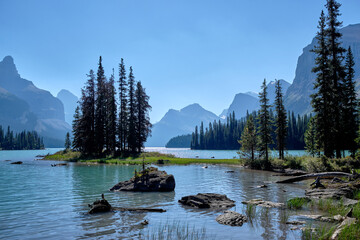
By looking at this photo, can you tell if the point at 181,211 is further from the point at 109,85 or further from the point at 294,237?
the point at 109,85

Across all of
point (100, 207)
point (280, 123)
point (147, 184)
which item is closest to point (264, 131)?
point (280, 123)

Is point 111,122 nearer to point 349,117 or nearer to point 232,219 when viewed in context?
point 349,117

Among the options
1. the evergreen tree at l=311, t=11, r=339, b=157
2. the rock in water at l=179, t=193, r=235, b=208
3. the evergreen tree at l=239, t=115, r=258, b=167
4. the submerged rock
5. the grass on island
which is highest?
the evergreen tree at l=311, t=11, r=339, b=157

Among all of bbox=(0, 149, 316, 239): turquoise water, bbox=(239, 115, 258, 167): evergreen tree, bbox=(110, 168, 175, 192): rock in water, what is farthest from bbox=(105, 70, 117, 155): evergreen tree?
bbox=(0, 149, 316, 239): turquoise water

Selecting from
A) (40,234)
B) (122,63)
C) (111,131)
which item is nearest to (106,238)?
(40,234)

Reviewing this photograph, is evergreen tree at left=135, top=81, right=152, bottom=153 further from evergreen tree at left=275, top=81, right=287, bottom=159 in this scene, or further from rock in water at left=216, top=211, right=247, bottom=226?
rock in water at left=216, top=211, right=247, bottom=226

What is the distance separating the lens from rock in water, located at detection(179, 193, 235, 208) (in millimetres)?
14195

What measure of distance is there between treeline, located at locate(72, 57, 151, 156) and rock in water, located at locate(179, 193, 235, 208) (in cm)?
4614

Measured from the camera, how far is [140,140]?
63344 millimetres

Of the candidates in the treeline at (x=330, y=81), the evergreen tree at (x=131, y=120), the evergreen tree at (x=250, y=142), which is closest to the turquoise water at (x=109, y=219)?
the treeline at (x=330, y=81)

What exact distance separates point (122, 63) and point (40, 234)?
57624 millimetres

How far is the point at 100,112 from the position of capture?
202ft

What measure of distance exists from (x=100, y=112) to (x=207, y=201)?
5247cm

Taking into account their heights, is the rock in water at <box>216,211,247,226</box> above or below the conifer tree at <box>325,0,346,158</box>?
below
